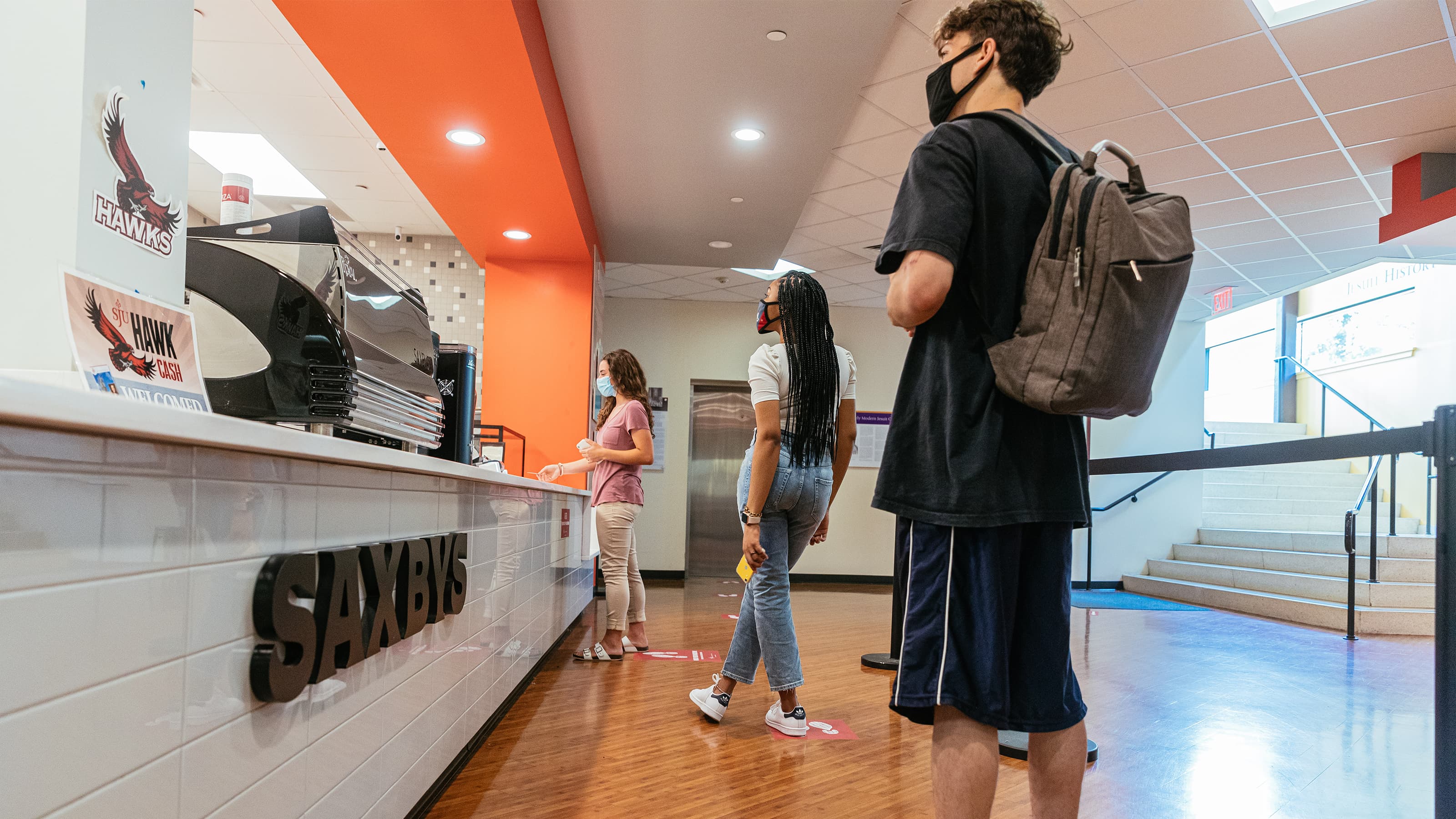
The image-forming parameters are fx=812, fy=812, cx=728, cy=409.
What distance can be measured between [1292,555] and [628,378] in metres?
6.49

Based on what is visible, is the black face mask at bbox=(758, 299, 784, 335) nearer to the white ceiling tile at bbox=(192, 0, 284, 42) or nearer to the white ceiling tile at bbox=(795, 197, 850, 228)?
the white ceiling tile at bbox=(192, 0, 284, 42)

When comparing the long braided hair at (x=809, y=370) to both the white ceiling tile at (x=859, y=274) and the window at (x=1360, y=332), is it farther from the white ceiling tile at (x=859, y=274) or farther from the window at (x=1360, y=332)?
the window at (x=1360, y=332)

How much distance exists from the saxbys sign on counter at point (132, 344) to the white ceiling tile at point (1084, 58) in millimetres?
3558

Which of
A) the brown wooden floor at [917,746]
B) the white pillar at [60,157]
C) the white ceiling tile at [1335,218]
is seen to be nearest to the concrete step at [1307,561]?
the brown wooden floor at [917,746]

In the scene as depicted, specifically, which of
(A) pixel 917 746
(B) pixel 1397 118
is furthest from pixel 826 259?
(A) pixel 917 746

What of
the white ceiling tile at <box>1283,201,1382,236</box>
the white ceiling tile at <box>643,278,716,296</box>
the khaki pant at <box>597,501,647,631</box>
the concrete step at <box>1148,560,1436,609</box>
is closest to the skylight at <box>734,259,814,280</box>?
the white ceiling tile at <box>643,278,716,296</box>

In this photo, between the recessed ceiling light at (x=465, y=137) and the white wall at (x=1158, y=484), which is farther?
the white wall at (x=1158, y=484)

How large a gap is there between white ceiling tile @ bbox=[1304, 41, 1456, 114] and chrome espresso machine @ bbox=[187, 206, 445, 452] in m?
4.48

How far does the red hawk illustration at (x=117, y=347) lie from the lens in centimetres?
97

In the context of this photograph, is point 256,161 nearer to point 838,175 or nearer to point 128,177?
point 838,175

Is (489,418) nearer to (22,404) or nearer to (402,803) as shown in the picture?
(402,803)

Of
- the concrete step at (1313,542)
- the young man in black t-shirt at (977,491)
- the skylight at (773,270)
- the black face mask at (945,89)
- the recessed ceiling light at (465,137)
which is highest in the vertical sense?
the skylight at (773,270)

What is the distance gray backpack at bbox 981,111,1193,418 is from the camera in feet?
3.60

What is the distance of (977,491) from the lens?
1.16 m
